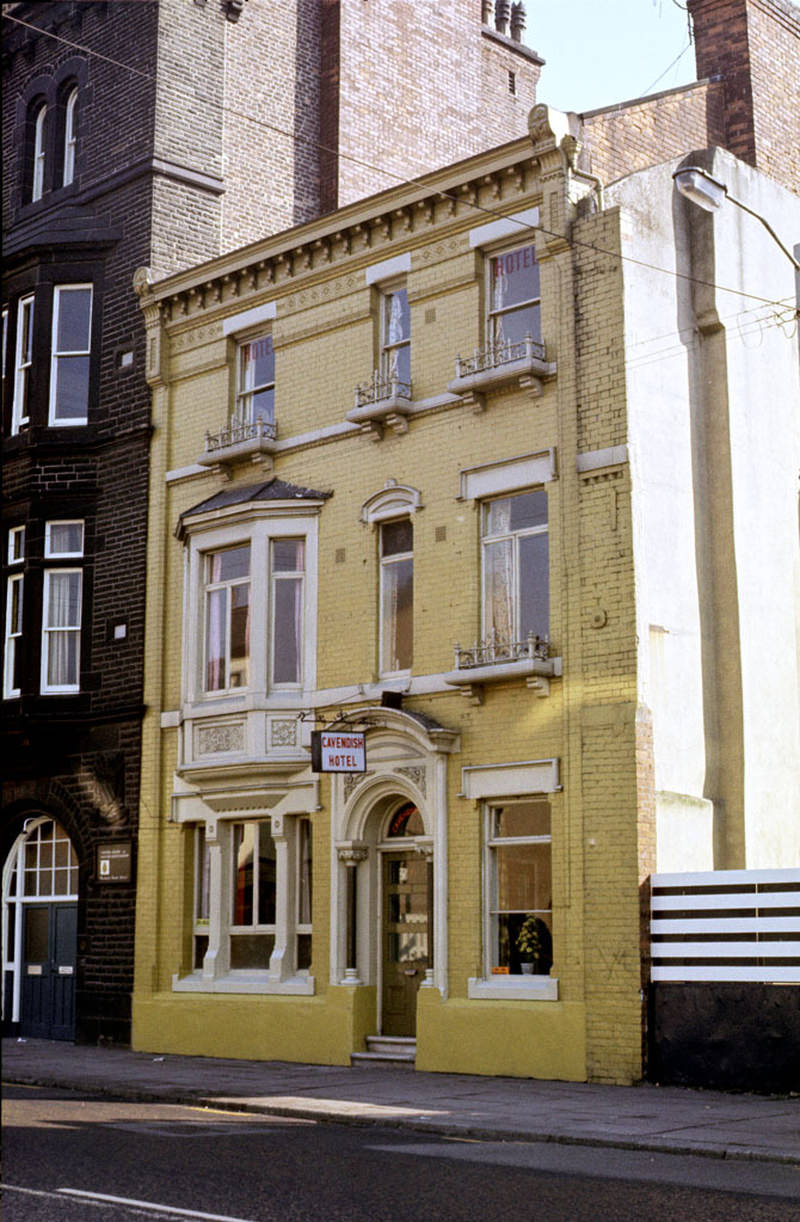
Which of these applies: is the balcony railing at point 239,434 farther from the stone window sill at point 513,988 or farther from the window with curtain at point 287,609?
the stone window sill at point 513,988

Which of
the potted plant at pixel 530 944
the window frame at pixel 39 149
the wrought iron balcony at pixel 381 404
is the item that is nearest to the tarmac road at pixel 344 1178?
the potted plant at pixel 530 944

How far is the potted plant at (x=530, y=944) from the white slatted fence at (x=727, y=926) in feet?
5.49

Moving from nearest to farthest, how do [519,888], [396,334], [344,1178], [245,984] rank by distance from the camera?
[344,1178] → [519,888] → [245,984] → [396,334]

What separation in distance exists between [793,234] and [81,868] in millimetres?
14385

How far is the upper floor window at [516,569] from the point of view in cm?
1756

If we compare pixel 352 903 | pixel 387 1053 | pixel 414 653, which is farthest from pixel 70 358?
pixel 387 1053

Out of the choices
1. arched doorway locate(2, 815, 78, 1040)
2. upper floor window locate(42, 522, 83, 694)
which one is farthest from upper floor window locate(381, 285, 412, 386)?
arched doorway locate(2, 815, 78, 1040)

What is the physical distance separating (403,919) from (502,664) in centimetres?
396

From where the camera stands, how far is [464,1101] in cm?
1387

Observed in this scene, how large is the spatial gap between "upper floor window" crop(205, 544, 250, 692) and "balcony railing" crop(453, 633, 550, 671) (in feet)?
12.9

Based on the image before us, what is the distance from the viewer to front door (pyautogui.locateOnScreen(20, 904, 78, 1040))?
894 inches

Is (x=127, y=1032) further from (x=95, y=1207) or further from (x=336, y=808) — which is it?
(x=95, y=1207)

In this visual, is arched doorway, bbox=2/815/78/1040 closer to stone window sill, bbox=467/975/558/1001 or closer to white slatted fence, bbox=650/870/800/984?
stone window sill, bbox=467/975/558/1001

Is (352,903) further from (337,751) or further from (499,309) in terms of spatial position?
(499,309)
